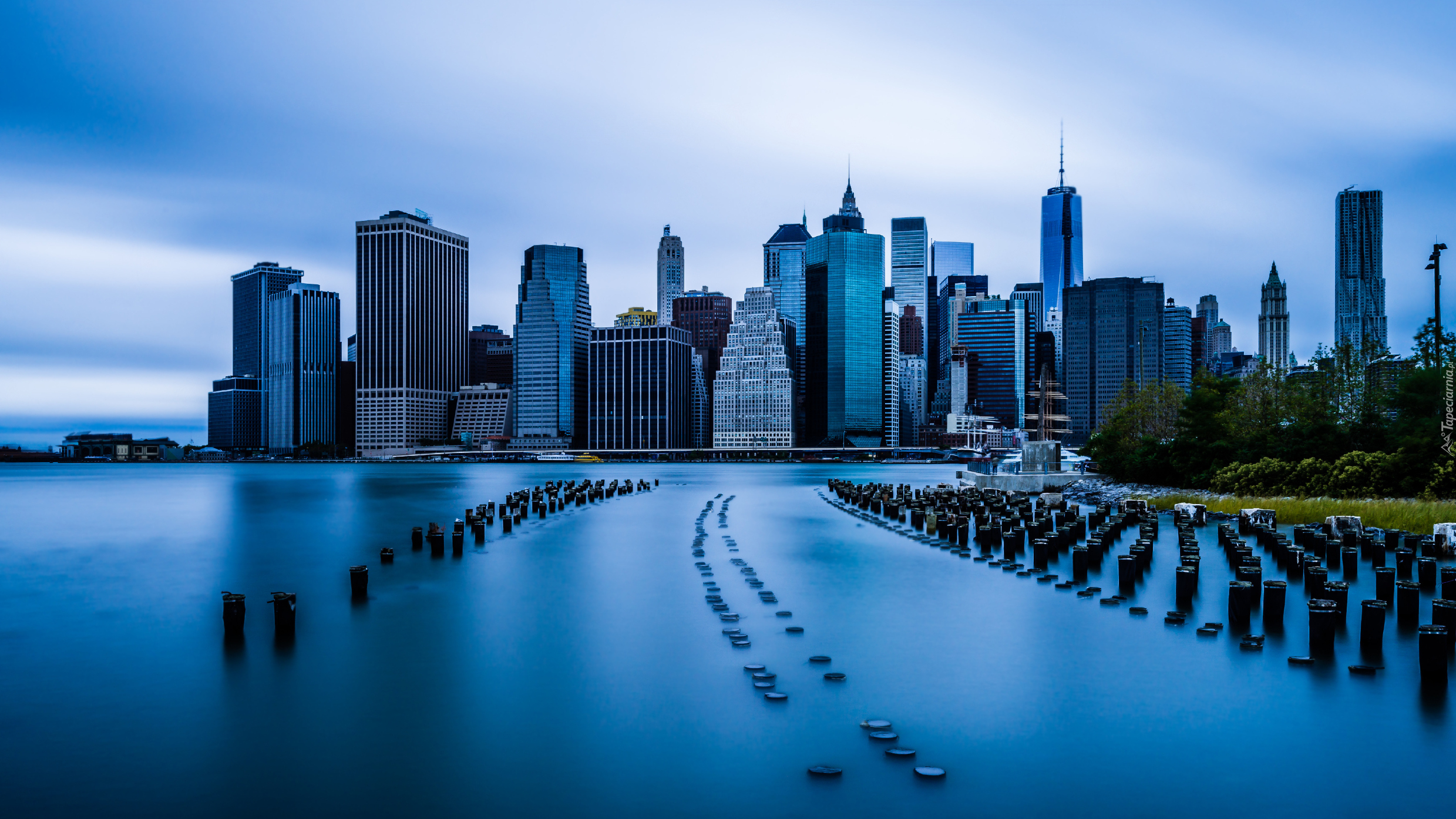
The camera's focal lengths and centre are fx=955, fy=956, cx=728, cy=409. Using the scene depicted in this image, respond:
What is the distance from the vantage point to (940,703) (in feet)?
48.5

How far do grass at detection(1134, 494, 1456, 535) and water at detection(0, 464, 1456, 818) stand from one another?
6.76 metres

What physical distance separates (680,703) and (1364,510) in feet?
101

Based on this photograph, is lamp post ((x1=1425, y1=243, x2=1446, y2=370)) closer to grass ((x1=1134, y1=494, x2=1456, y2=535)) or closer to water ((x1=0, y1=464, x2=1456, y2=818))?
grass ((x1=1134, y1=494, x2=1456, y2=535))

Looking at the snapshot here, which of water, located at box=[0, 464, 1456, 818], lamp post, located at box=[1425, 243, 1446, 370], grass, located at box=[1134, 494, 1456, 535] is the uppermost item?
lamp post, located at box=[1425, 243, 1446, 370]

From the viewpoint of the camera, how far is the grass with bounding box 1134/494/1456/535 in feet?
105

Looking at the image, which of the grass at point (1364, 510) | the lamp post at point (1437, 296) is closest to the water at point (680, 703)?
the grass at point (1364, 510)

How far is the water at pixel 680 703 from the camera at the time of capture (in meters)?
11.2

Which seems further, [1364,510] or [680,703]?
[1364,510]

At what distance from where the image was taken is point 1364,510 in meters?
34.5

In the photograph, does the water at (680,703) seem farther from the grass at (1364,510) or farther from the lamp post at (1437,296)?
the lamp post at (1437,296)

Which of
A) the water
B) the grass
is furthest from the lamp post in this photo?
the water

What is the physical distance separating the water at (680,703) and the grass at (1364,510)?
6.76 meters

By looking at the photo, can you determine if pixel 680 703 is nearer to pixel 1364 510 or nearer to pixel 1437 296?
pixel 1364 510

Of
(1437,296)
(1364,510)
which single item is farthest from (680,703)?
(1437,296)
